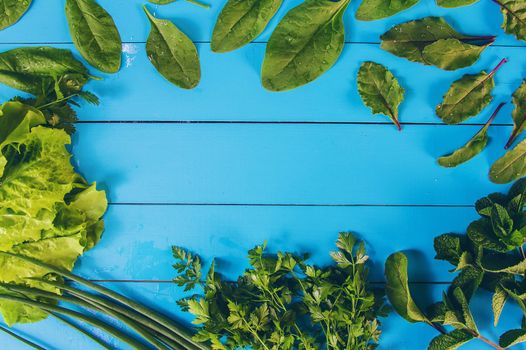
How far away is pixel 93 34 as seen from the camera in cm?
76

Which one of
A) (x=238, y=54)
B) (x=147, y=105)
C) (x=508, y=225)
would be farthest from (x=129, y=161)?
(x=508, y=225)

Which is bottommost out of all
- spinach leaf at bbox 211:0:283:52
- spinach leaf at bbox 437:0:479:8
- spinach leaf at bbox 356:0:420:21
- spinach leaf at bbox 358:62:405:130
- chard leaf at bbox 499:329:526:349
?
chard leaf at bbox 499:329:526:349

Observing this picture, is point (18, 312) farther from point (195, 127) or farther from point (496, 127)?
point (496, 127)

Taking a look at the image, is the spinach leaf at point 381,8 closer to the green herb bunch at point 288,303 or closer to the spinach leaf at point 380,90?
the spinach leaf at point 380,90

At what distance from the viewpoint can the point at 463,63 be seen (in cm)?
74

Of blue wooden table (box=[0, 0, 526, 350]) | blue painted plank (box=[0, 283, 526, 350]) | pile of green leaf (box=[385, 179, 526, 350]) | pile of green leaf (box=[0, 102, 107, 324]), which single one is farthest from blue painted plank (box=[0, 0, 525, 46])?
blue painted plank (box=[0, 283, 526, 350])

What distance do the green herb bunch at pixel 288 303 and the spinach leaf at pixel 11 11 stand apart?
Answer: 0.45 m

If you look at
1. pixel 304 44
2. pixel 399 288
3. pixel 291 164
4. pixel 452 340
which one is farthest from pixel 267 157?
pixel 452 340

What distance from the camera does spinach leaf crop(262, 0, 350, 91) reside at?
29.0 inches

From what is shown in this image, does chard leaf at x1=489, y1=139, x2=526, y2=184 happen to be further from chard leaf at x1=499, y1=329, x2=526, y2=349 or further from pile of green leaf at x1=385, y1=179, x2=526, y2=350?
chard leaf at x1=499, y1=329, x2=526, y2=349

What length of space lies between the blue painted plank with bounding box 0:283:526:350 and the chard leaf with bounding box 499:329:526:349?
45 millimetres

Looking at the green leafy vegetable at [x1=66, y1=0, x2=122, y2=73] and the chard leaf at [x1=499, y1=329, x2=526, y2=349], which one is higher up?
the green leafy vegetable at [x1=66, y1=0, x2=122, y2=73]

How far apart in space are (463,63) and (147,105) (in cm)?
50

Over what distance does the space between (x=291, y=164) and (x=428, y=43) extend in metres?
0.28
